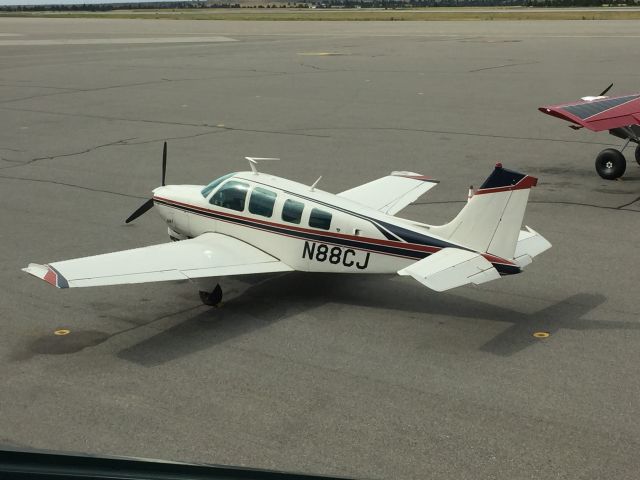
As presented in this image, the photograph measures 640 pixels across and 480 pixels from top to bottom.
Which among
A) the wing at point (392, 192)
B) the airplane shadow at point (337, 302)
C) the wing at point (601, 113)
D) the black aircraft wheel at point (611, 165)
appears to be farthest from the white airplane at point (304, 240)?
the black aircraft wheel at point (611, 165)

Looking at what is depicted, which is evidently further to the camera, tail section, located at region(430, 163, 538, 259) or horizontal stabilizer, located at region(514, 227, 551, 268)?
horizontal stabilizer, located at region(514, 227, 551, 268)

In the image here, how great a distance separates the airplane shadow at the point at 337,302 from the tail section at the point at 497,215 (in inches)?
48.3

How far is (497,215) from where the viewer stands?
1086 centimetres

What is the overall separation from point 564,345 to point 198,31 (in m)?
81.8

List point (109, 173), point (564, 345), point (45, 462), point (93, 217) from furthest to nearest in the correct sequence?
point (109, 173) < point (93, 217) < point (564, 345) < point (45, 462)

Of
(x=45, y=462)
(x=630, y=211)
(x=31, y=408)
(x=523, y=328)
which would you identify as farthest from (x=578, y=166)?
(x=45, y=462)

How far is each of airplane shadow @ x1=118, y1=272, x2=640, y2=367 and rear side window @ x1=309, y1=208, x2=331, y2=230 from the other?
122 cm

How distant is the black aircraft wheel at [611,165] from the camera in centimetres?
1997

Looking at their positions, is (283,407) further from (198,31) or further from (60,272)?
(198,31)

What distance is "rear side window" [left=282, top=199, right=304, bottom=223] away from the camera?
12.3 metres

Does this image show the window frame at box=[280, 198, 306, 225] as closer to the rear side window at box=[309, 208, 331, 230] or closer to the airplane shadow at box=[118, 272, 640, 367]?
the rear side window at box=[309, 208, 331, 230]

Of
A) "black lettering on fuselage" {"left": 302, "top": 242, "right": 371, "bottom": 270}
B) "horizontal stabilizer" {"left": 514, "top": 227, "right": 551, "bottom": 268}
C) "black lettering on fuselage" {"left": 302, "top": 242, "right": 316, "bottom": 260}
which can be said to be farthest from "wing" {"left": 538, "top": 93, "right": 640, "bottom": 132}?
"black lettering on fuselage" {"left": 302, "top": 242, "right": 316, "bottom": 260}

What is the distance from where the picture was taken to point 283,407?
9.09m

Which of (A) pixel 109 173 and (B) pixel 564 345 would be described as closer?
(B) pixel 564 345
